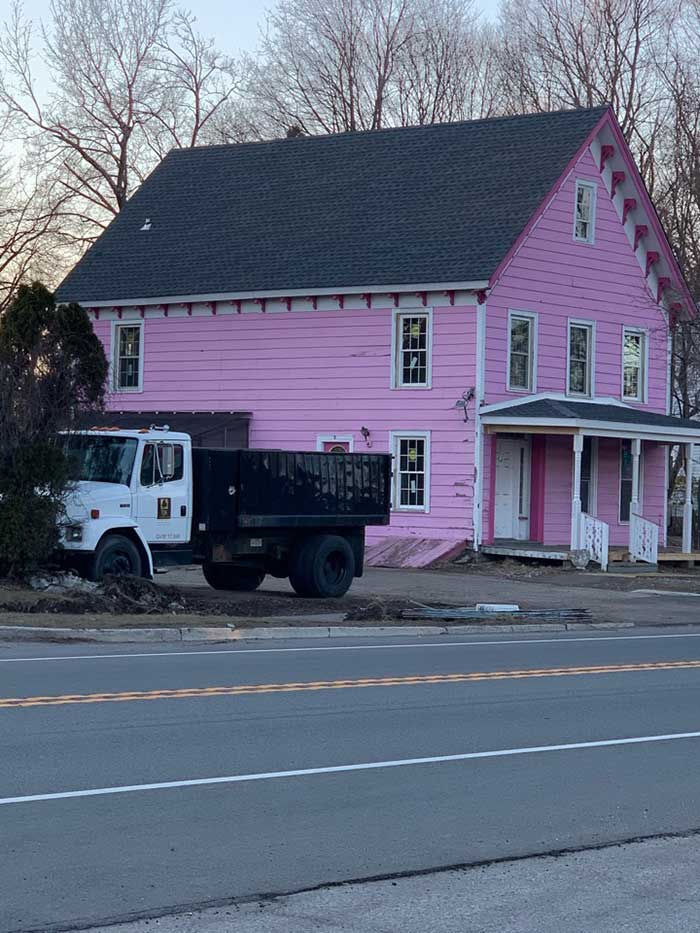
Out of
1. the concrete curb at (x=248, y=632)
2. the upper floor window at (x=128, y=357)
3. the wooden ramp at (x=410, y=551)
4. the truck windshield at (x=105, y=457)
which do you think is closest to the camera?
the concrete curb at (x=248, y=632)

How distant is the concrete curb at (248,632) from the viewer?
17.7m

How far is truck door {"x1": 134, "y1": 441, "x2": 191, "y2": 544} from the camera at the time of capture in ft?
73.2

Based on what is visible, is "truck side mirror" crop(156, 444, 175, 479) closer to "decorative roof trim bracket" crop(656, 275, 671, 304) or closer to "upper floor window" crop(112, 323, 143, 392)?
"upper floor window" crop(112, 323, 143, 392)

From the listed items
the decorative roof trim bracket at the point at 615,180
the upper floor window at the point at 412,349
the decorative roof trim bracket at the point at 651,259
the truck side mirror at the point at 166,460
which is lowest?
the truck side mirror at the point at 166,460

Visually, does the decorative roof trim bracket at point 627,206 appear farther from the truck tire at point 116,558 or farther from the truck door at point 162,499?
the truck tire at point 116,558

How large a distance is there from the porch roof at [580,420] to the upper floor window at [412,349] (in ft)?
5.99

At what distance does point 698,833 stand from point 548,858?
47.3 inches

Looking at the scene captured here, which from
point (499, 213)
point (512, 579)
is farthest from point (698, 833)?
point (499, 213)

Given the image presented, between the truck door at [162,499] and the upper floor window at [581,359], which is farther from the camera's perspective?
the upper floor window at [581,359]

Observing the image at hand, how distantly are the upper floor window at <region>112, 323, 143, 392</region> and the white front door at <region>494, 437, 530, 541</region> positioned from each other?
955 centimetres

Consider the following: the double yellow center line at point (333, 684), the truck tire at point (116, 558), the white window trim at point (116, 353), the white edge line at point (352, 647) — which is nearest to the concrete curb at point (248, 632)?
the white edge line at point (352, 647)

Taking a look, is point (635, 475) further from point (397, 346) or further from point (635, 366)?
point (397, 346)

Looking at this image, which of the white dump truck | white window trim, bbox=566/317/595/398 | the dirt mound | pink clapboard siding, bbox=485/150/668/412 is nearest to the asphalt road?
the dirt mound

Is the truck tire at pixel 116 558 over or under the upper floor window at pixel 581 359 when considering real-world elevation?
under
